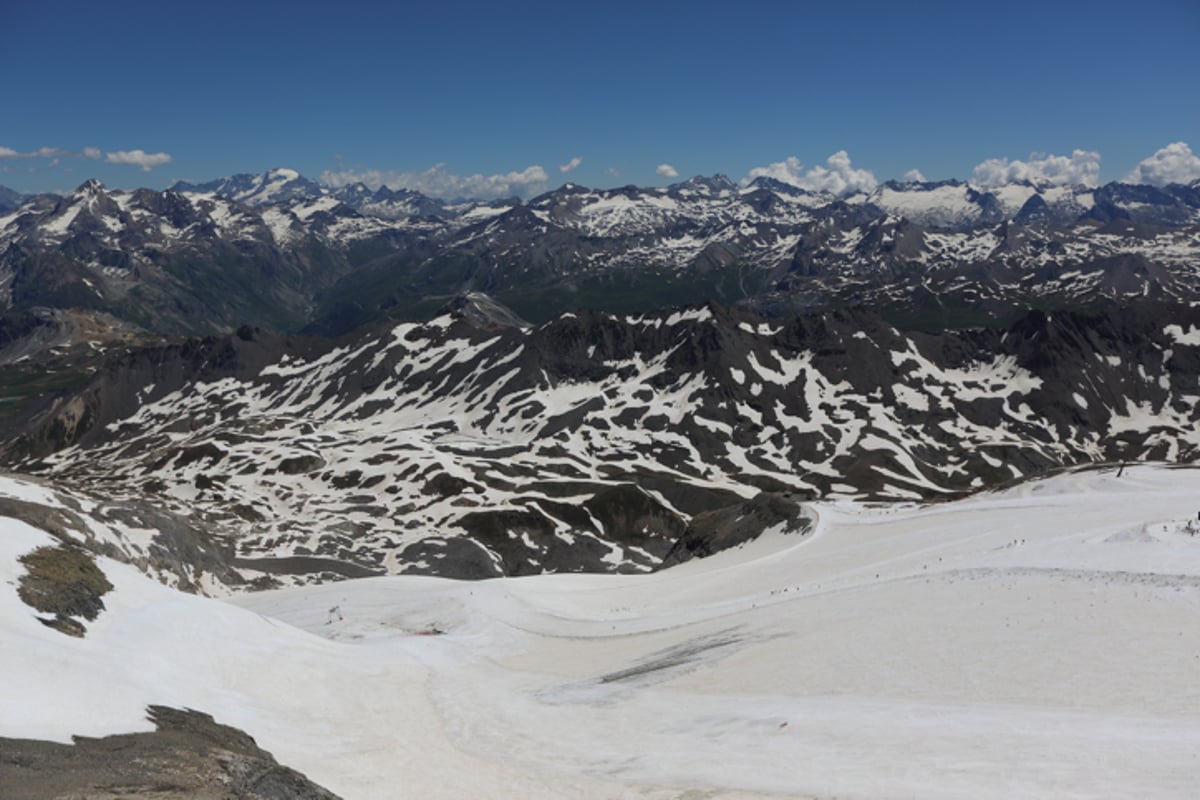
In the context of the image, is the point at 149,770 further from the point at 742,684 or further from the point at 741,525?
the point at 741,525

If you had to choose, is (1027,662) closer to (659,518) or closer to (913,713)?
(913,713)

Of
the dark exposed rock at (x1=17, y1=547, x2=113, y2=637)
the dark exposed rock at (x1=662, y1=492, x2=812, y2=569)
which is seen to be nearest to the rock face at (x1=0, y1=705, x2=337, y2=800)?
the dark exposed rock at (x1=17, y1=547, x2=113, y2=637)

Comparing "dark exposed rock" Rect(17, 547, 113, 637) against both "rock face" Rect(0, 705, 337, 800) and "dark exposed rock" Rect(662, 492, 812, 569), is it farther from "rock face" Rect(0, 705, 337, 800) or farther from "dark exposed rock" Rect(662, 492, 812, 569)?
"dark exposed rock" Rect(662, 492, 812, 569)

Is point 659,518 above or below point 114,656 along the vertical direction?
below

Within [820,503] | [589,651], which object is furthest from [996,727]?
[820,503]

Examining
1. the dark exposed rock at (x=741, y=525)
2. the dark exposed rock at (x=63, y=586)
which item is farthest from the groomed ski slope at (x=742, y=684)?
the dark exposed rock at (x=741, y=525)
